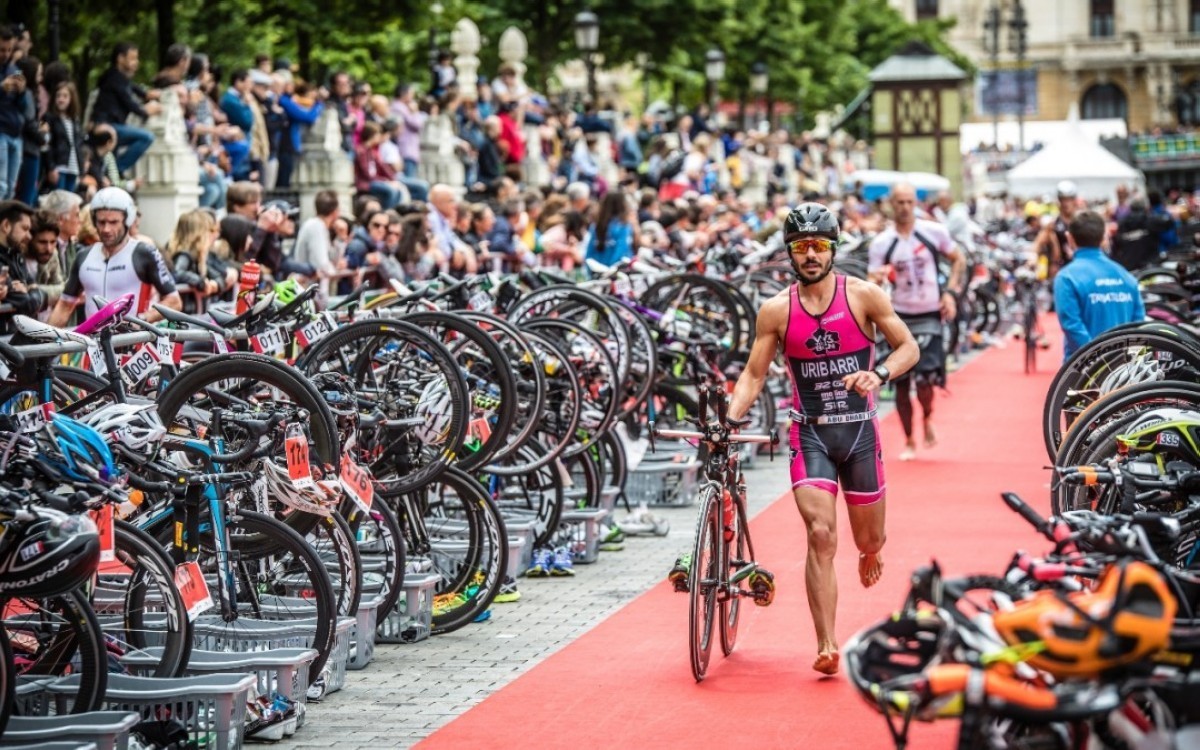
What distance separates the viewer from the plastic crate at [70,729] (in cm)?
731

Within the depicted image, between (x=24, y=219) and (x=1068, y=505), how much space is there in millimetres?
6771

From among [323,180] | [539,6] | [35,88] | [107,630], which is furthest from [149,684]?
[539,6]

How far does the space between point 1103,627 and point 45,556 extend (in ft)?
11.1

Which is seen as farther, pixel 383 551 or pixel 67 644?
pixel 383 551

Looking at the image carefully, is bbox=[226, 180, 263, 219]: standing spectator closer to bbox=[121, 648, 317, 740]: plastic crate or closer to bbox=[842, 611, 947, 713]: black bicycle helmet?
bbox=[121, 648, 317, 740]: plastic crate

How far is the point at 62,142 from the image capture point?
1733cm

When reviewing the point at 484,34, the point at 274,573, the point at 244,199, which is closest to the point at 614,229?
the point at 244,199

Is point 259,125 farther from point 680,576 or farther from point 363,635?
point 680,576

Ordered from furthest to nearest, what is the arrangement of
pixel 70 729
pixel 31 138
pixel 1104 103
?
pixel 1104 103 → pixel 31 138 → pixel 70 729

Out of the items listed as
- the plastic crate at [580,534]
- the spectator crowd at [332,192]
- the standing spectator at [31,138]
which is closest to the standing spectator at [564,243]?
the spectator crowd at [332,192]

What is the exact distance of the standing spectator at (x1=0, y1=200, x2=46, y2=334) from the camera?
12.2 m

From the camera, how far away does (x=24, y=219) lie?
13219 mm

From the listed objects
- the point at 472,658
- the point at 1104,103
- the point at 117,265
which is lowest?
the point at 472,658

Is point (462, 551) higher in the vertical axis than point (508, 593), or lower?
higher
